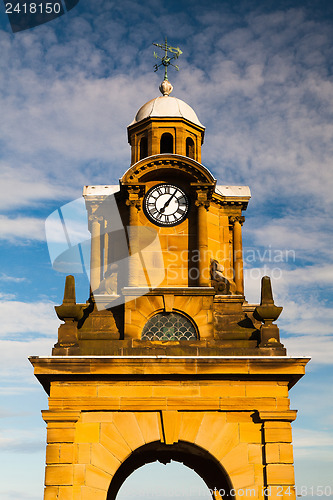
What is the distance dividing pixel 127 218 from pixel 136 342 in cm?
649

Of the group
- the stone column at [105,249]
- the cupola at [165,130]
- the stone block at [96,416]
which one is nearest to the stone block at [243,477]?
the stone block at [96,416]

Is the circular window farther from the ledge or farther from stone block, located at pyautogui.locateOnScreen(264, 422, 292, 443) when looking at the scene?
stone block, located at pyautogui.locateOnScreen(264, 422, 292, 443)

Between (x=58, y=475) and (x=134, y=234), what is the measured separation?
968cm

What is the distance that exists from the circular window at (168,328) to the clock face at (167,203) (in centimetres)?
456

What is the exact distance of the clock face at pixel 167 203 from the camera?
91.7ft

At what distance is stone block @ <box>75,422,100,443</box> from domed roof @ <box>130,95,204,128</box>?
46.6ft

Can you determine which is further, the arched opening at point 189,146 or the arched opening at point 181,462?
the arched opening at point 189,146

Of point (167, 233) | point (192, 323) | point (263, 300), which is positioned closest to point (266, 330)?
point (263, 300)

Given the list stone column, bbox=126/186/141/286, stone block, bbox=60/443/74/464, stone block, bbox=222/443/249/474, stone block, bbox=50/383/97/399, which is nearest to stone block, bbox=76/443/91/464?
stone block, bbox=60/443/74/464

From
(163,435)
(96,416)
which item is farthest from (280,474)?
(96,416)

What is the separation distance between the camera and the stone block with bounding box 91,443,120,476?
72.1 feet

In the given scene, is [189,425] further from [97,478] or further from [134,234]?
[134,234]

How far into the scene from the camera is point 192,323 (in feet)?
81.7

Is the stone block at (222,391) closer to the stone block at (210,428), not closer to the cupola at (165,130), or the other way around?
the stone block at (210,428)
